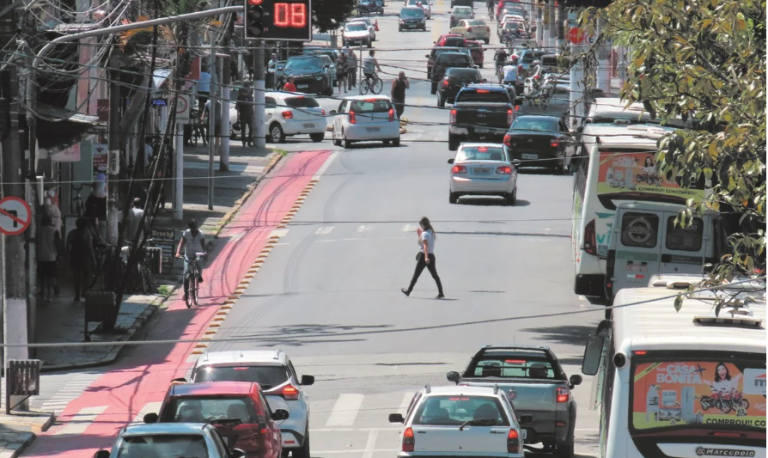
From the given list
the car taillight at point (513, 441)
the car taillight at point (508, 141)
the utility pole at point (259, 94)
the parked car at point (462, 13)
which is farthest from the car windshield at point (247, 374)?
the parked car at point (462, 13)

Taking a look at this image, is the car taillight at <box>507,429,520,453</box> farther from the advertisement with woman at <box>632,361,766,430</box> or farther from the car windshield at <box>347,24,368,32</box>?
the car windshield at <box>347,24,368,32</box>

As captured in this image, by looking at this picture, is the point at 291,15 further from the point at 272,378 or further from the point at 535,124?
the point at 535,124

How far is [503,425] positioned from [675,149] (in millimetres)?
3908

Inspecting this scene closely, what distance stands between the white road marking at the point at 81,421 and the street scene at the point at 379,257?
63mm

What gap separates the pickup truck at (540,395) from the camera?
1809 centimetres

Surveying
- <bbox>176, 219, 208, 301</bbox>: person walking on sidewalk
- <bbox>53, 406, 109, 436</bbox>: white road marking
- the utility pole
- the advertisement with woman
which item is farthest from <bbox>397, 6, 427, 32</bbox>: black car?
the advertisement with woman

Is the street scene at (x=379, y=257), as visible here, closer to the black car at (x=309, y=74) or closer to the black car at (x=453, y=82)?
the black car at (x=453, y=82)

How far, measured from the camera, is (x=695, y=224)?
2744 cm

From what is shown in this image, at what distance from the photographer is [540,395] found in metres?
18.2

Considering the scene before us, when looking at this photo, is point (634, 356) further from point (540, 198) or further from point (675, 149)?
point (540, 198)

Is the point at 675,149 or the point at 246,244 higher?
the point at 675,149

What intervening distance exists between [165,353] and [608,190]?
9152 mm

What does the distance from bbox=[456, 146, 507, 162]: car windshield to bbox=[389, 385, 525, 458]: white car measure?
23.8 meters

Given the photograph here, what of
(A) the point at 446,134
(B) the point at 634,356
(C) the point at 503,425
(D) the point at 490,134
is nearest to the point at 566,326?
(C) the point at 503,425
